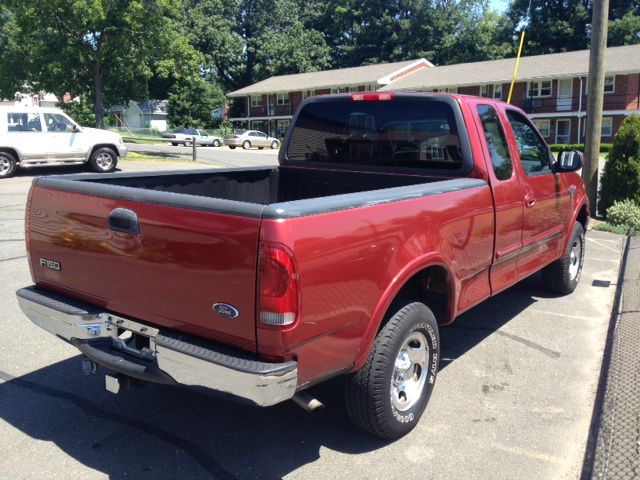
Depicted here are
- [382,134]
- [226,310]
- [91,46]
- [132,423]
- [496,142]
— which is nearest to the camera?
[226,310]

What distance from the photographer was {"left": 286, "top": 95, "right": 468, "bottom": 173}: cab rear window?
4594mm

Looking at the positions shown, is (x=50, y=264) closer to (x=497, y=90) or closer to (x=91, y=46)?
(x=91, y=46)

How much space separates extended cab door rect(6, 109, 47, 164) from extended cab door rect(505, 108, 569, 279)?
15037mm

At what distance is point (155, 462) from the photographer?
3.38 meters

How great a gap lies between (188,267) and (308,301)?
616mm

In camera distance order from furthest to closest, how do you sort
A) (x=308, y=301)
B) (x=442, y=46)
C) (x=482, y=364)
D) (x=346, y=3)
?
(x=346, y=3) → (x=442, y=46) → (x=482, y=364) → (x=308, y=301)

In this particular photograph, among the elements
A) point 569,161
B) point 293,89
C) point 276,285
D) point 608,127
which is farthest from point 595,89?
point 293,89

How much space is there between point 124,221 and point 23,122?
51.2 feet

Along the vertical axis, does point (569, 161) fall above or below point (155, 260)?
above

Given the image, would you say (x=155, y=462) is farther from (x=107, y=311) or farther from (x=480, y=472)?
(x=480, y=472)

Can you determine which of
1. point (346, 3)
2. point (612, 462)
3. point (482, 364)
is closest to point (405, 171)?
point (482, 364)

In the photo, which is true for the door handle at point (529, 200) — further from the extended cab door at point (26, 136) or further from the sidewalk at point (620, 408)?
the extended cab door at point (26, 136)

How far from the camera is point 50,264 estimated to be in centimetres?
369

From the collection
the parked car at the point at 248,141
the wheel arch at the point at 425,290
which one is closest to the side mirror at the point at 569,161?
the wheel arch at the point at 425,290
